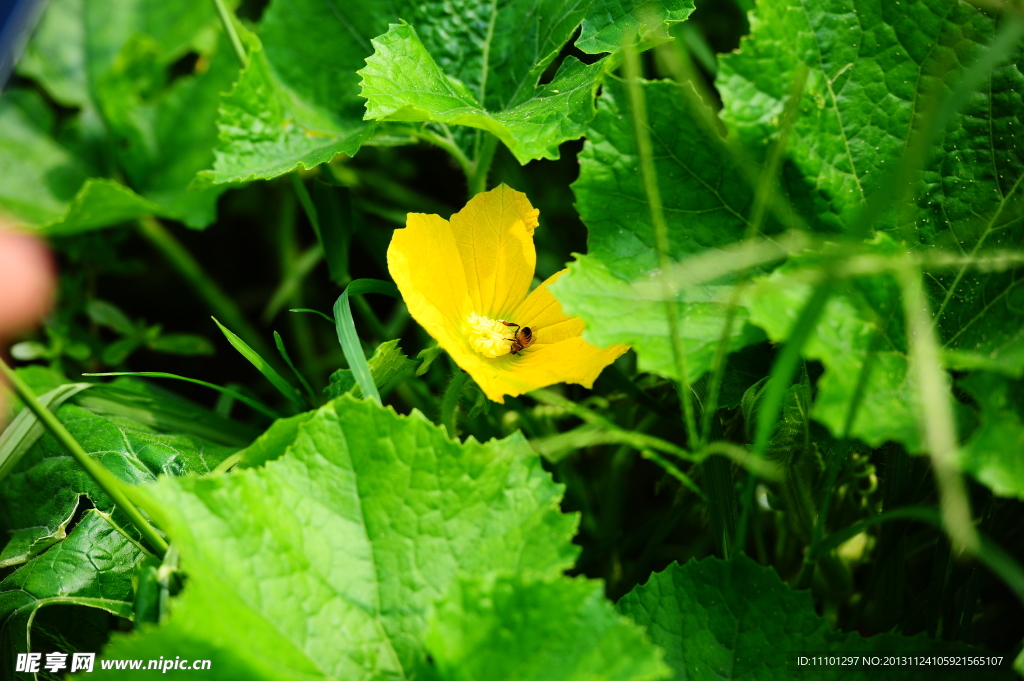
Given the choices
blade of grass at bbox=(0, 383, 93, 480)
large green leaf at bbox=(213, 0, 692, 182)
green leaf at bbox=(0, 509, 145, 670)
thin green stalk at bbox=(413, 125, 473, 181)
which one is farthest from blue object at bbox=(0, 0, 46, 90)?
green leaf at bbox=(0, 509, 145, 670)

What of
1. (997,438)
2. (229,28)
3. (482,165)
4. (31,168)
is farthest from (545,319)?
(31,168)

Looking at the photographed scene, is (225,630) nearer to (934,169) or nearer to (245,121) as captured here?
(245,121)

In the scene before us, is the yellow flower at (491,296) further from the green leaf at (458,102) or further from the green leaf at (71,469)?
the green leaf at (71,469)

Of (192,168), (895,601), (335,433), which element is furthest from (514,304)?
(192,168)

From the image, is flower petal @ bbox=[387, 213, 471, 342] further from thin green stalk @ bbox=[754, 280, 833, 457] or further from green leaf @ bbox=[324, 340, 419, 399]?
thin green stalk @ bbox=[754, 280, 833, 457]

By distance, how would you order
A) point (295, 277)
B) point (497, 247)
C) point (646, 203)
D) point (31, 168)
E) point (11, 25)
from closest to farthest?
point (646, 203), point (497, 247), point (11, 25), point (295, 277), point (31, 168)

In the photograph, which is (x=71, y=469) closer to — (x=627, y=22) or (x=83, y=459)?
(x=83, y=459)
